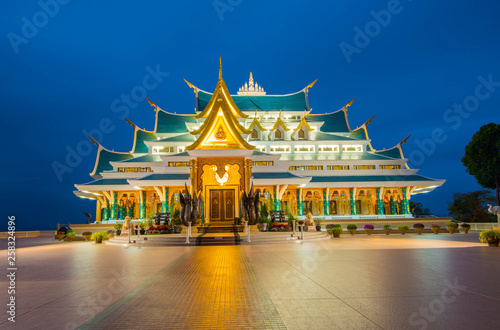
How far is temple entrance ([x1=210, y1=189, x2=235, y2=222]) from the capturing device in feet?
82.8

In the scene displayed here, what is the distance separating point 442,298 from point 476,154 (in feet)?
147

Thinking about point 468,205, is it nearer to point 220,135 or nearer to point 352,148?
point 352,148

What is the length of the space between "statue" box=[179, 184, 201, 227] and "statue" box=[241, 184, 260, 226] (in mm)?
2979

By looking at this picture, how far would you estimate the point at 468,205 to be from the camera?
43.9 meters

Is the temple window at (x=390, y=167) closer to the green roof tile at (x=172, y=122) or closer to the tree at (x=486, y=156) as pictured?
the tree at (x=486, y=156)

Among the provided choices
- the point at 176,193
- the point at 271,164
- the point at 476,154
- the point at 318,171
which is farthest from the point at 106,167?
the point at 476,154

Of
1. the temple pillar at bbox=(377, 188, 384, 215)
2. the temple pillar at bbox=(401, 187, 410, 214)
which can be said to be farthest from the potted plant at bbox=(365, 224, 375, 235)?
the temple pillar at bbox=(401, 187, 410, 214)

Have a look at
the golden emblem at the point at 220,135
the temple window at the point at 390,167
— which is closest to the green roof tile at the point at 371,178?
the temple window at the point at 390,167

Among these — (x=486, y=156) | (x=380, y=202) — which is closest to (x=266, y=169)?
(x=380, y=202)

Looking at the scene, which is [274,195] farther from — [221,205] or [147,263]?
[147,263]

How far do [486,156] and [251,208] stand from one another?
3496cm

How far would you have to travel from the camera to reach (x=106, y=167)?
140ft

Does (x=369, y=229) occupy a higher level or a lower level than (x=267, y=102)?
lower

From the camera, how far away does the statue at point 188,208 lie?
2077 centimetres
